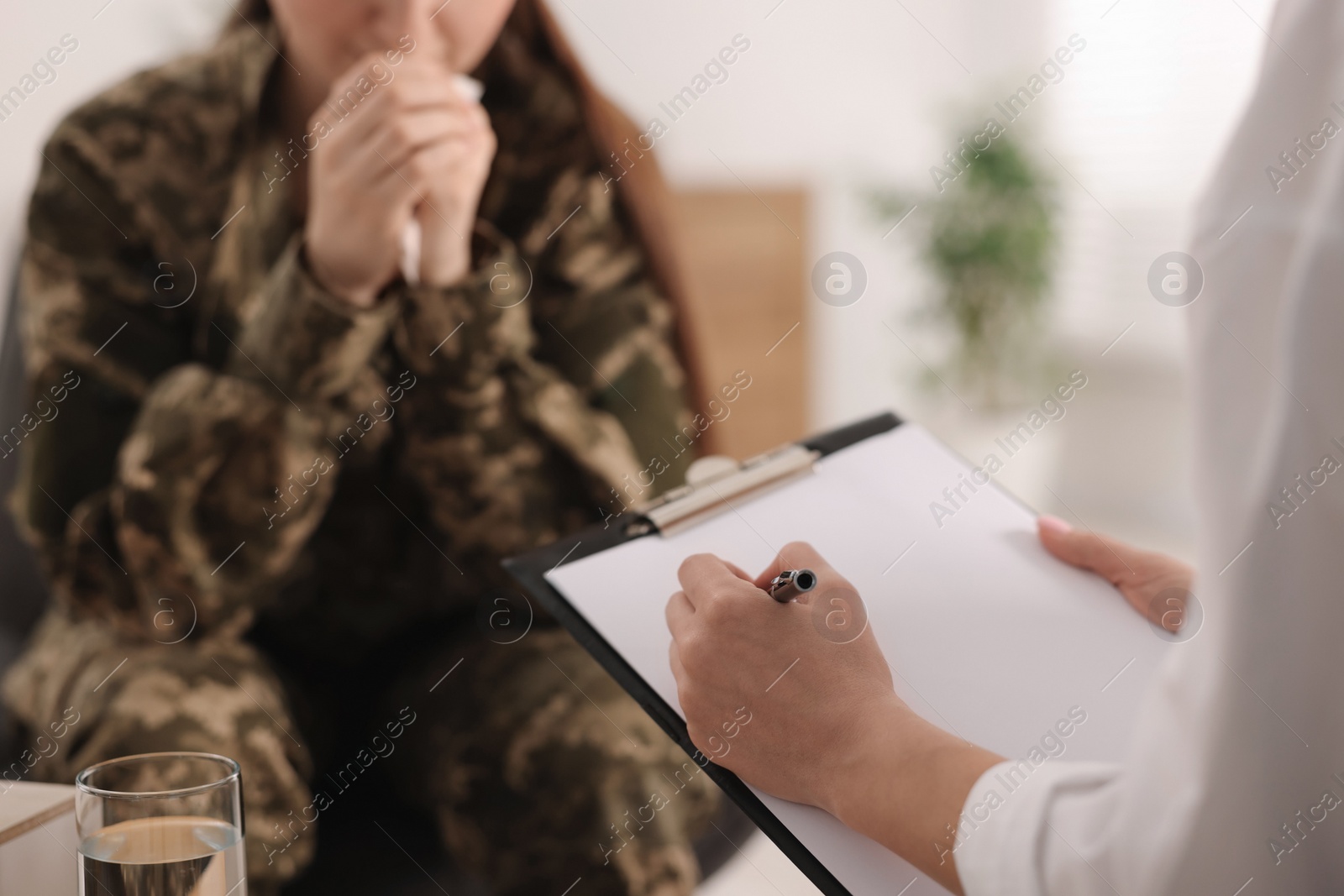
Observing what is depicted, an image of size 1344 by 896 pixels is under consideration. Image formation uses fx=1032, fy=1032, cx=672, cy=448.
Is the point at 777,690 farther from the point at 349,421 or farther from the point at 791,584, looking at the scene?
the point at 349,421

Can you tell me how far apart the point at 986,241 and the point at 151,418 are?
202 cm

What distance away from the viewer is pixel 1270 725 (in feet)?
1.05

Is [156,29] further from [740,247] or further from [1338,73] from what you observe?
[1338,73]

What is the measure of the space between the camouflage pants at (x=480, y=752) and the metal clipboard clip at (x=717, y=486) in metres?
0.35

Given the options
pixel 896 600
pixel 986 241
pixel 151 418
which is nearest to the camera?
pixel 896 600

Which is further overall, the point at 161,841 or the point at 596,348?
the point at 596,348

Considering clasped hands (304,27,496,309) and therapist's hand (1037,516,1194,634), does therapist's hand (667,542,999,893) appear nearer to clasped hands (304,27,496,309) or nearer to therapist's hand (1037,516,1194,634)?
therapist's hand (1037,516,1194,634)

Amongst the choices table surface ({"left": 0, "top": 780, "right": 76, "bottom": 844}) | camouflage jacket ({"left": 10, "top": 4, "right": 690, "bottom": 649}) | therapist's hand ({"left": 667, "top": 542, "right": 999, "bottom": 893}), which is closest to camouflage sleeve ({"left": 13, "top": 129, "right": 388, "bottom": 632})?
camouflage jacket ({"left": 10, "top": 4, "right": 690, "bottom": 649})

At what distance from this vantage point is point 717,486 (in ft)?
1.95

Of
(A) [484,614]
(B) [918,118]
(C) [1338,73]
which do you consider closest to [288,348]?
(A) [484,614]

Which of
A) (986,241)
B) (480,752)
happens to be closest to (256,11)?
(480,752)

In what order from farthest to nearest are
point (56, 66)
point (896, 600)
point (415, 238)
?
point (56, 66), point (415, 238), point (896, 600)

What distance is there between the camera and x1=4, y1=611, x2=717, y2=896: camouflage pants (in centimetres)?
82

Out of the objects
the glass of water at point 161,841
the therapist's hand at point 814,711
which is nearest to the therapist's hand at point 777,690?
the therapist's hand at point 814,711
